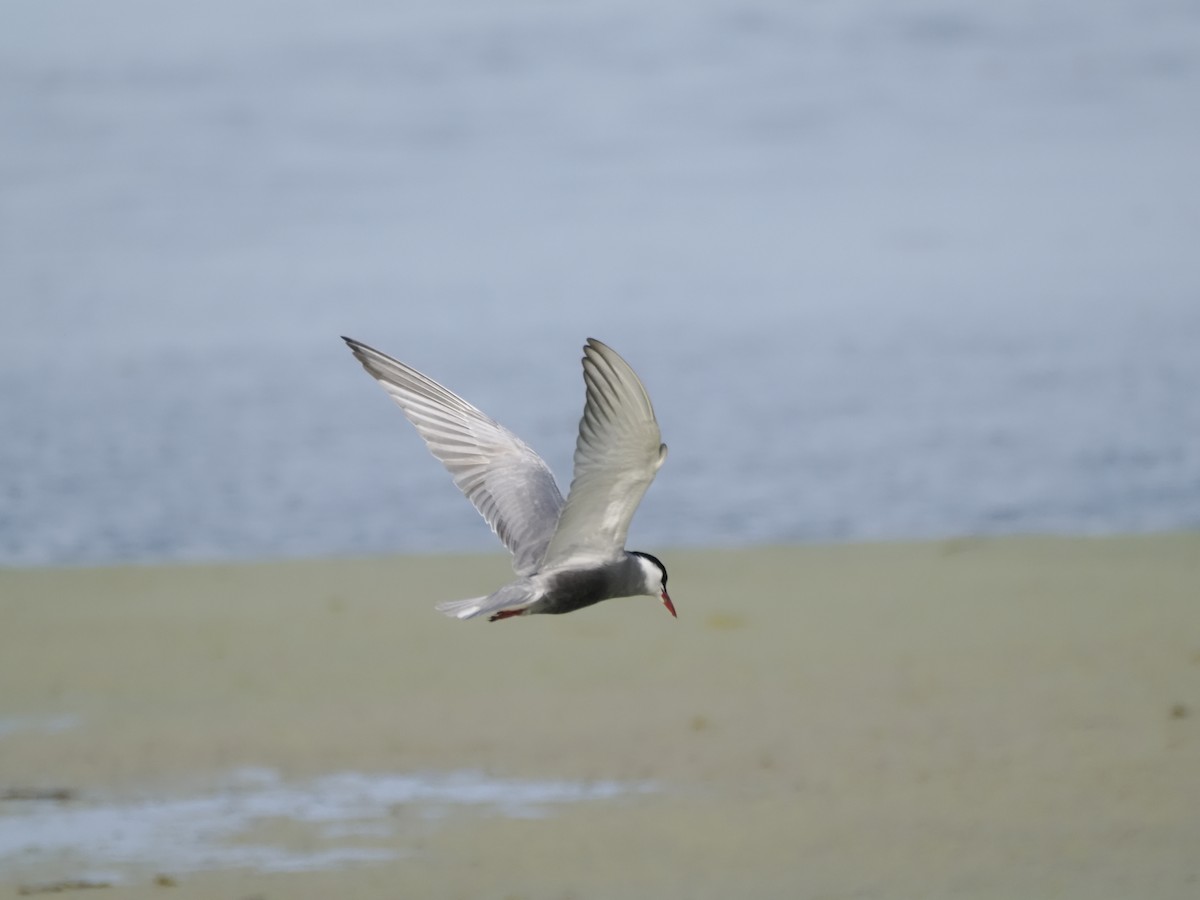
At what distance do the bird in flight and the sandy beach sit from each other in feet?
4.09

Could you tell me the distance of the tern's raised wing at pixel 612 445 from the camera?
471 cm

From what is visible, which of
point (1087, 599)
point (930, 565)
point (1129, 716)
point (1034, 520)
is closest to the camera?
point (1129, 716)

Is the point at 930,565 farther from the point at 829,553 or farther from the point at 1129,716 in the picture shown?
the point at 1129,716

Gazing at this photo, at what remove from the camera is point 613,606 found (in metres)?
9.73

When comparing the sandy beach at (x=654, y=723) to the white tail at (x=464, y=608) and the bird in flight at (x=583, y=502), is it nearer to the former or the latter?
the bird in flight at (x=583, y=502)

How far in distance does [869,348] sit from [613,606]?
10.3 m

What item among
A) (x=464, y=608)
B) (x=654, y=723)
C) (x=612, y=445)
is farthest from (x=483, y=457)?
(x=654, y=723)

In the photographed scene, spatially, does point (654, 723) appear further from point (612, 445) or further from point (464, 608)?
point (612, 445)

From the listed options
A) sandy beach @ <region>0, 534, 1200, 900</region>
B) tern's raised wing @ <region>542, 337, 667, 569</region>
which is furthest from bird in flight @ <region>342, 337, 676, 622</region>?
sandy beach @ <region>0, 534, 1200, 900</region>

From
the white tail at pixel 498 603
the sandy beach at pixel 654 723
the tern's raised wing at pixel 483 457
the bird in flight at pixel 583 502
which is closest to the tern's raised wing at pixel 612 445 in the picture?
the bird in flight at pixel 583 502

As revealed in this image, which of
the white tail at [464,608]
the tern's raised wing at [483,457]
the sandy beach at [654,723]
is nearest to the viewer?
the white tail at [464,608]

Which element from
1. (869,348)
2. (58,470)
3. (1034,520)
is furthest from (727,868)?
(869,348)

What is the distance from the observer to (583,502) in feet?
16.2

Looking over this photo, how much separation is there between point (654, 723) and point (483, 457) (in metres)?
2.29
